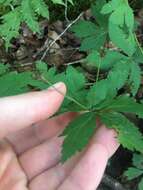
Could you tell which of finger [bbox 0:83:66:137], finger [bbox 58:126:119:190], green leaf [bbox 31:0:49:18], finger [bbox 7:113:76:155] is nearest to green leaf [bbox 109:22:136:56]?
green leaf [bbox 31:0:49:18]

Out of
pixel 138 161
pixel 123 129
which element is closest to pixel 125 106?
pixel 123 129

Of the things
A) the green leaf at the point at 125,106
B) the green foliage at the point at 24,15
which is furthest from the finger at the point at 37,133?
the green foliage at the point at 24,15

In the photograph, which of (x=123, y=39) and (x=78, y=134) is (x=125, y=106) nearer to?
(x=78, y=134)

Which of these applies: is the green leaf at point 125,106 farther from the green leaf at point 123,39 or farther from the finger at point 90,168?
the green leaf at point 123,39

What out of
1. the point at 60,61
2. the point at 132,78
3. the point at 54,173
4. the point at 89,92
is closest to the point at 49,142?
the point at 54,173

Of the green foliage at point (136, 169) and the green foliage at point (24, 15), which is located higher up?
the green foliage at point (24, 15)

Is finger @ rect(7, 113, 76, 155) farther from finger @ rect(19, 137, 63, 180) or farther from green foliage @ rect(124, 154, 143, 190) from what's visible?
green foliage @ rect(124, 154, 143, 190)

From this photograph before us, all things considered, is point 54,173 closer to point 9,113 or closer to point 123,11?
point 9,113
